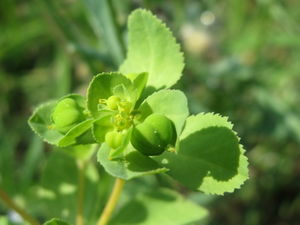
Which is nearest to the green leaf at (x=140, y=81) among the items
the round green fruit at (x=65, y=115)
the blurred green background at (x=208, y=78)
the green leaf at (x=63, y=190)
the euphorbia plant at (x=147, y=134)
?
the euphorbia plant at (x=147, y=134)

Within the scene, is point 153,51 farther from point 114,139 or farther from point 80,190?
point 80,190

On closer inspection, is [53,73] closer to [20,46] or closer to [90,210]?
[20,46]

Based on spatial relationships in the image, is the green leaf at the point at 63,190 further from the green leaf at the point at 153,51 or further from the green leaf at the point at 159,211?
the green leaf at the point at 153,51

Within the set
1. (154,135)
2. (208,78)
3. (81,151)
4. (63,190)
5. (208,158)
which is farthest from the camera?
(208,78)

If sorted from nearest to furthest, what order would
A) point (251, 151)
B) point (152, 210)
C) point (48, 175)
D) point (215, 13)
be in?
point (152, 210) → point (48, 175) → point (251, 151) → point (215, 13)


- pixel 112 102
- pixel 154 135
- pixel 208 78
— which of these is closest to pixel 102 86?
pixel 112 102

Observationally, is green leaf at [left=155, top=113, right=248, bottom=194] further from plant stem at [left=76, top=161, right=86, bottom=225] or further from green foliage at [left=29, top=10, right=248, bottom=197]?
plant stem at [left=76, top=161, right=86, bottom=225]

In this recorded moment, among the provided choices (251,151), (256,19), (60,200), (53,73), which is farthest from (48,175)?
(256,19)
